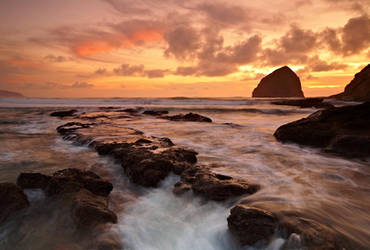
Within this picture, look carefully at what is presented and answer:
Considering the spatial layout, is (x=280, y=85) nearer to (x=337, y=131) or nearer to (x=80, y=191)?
(x=337, y=131)

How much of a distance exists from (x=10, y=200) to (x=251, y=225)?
2690 millimetres

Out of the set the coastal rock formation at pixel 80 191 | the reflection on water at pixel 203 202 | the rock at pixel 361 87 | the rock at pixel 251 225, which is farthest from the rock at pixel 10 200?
the rock at pixel 361 87

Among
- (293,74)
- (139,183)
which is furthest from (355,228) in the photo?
(293,74)

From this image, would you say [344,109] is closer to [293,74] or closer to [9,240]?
[9,240]

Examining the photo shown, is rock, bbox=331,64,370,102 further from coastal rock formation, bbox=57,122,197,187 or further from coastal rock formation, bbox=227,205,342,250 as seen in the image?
coastal rock formation, bbox=227,205,342,250

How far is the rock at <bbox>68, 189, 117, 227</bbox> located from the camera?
252 centimetres

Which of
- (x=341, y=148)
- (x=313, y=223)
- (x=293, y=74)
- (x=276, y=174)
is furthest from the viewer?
(x=293, y=74)

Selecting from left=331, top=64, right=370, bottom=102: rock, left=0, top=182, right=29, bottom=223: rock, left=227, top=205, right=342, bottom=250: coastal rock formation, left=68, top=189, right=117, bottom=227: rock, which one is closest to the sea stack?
left=331, top=64, right=370, bottom=102: rock

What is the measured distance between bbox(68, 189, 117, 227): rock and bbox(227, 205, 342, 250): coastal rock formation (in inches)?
52.9

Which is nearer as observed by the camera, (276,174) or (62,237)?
(62,237)

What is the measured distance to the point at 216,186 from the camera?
3.19m

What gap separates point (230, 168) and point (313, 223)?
2.39 metres

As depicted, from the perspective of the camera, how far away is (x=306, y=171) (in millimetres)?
4375

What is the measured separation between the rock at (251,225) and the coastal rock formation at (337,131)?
13.9 ft
